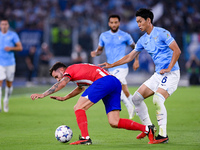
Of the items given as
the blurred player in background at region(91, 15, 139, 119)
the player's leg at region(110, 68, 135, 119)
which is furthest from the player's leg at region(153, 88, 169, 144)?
the blurred player in background at region(91, 15, 139, 119)

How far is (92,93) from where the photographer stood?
6742 mm

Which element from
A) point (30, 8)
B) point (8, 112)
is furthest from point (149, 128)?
point (30, 8)

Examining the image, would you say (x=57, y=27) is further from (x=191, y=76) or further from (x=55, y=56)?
(x=191, y=76)

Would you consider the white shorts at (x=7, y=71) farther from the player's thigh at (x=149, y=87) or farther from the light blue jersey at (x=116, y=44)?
the player's thigh at (x=149, y=87)

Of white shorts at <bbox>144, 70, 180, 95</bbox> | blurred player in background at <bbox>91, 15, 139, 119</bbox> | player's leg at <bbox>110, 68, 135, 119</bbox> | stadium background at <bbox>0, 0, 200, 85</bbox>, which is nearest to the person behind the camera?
white shorts at <bbox>144, 70, 180, 95</bbox>

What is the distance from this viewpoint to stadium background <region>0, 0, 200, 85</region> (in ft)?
86.2

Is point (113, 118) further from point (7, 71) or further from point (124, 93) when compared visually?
point (7, 71)

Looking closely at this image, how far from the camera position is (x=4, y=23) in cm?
1240

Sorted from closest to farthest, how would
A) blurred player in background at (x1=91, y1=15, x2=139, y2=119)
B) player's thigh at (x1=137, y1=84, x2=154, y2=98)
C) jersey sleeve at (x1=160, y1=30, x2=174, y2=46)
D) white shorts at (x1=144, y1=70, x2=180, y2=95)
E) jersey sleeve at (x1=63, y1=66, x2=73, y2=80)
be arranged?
jersey sleeve at (x1=63, y1=66, x2=73, y2=80) → jersey sleeve at (x1=160, y1=30, x2=174, y2=46) → white shorts at (x1=144, y1=70, x2=180, y2=95) → player's thigh at (x1=137, y1=84, x2=154, y2=98) → blurred player in background at (x1=91, y1=15, x2=139, y2=119)

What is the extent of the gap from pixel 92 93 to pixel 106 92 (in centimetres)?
23

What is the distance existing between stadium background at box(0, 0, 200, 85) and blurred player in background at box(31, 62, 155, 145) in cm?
1841

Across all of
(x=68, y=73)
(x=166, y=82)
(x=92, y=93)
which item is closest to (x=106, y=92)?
(x=92, y=93)

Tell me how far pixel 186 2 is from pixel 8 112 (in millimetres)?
23607

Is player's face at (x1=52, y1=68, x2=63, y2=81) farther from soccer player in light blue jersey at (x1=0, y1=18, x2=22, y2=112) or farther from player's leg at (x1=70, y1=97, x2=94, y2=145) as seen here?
soccer player in light blue jersey at (x1=0, y1=18, x2=22, y2=112)
